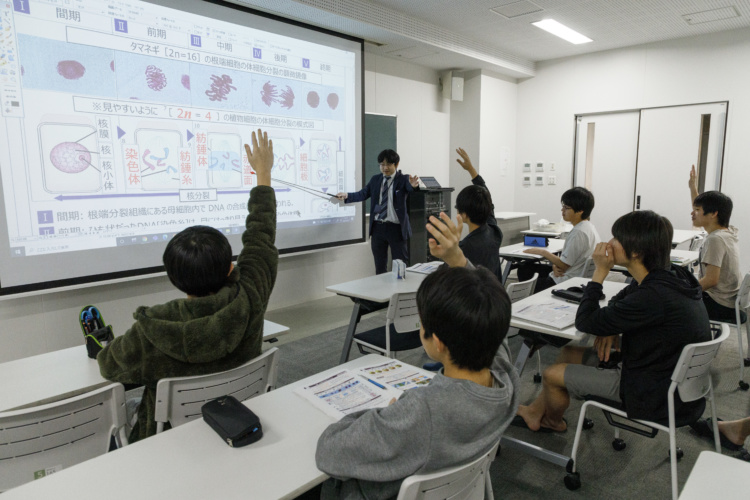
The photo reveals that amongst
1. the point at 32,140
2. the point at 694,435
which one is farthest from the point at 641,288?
the point at 32,140

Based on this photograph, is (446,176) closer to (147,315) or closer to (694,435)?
(694,435)

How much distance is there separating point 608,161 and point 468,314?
262 inches

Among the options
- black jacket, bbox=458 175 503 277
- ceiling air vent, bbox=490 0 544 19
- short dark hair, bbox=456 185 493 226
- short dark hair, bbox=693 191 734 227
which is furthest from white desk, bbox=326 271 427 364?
ceiling air vent, bbox=490 0 544 19

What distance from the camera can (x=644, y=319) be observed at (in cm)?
183

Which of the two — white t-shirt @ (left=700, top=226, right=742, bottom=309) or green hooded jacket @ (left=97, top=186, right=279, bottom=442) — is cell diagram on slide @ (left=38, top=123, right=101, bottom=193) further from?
white t-shirt @ (left=700, top=226, right=742, bottom=309)

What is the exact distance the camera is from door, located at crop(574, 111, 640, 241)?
21.2ft

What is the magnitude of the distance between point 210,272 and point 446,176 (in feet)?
19.0

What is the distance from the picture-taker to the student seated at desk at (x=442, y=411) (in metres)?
0.96

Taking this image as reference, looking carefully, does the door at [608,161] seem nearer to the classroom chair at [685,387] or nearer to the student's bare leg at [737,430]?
the student's bare leg at [737,430]

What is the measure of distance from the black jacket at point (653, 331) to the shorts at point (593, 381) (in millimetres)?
57

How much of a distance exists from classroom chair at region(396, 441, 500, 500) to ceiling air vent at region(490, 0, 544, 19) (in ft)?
15.8

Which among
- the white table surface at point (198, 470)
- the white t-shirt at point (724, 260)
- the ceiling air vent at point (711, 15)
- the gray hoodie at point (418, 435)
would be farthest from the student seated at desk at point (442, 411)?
the ceiling air vent at point (711, 15)

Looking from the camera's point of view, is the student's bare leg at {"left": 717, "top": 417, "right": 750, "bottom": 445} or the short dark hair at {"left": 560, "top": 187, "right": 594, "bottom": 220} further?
the short dark hair at {"left": 560, "top": 187, "right": 594, "bottom": 220}

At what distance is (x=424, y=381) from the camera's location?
152 centimetres
